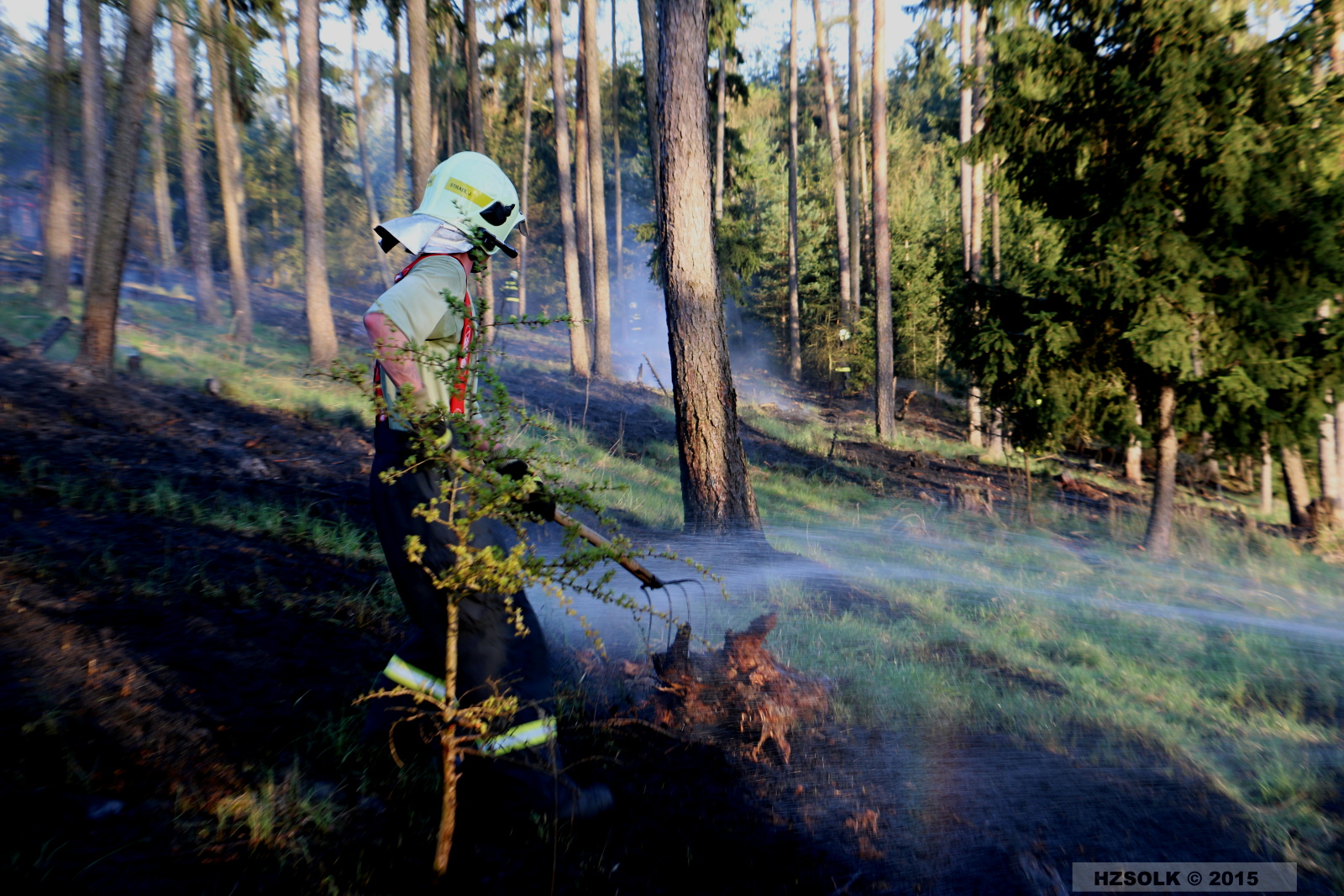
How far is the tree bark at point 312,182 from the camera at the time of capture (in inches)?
569

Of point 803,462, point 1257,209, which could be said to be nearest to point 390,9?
point 803,462

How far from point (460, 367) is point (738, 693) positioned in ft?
7.68

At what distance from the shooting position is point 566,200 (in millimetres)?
20766

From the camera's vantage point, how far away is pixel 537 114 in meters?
25.4

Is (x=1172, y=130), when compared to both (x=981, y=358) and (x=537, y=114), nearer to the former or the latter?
(x=981, y=358)

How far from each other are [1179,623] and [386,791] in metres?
6.37

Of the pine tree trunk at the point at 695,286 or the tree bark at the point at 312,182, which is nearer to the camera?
the pine tree trunk at the point at 695,286

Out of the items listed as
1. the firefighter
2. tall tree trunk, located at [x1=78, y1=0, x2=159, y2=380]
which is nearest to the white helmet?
the firefighter

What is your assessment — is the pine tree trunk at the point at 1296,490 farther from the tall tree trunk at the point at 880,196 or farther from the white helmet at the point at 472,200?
the white helmet at the point at 472,200

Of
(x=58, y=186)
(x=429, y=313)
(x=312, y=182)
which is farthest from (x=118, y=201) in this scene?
(x=58, y=186)

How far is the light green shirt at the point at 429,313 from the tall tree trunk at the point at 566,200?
1496 cm

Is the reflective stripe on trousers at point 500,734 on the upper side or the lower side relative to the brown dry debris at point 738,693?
upper

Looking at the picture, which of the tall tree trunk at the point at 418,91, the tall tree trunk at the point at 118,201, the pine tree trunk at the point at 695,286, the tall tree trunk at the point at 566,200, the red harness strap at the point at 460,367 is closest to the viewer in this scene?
the red harness strap at the point at 460,367

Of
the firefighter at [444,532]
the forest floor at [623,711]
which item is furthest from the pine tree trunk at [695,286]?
the firefighter at [444,532]
